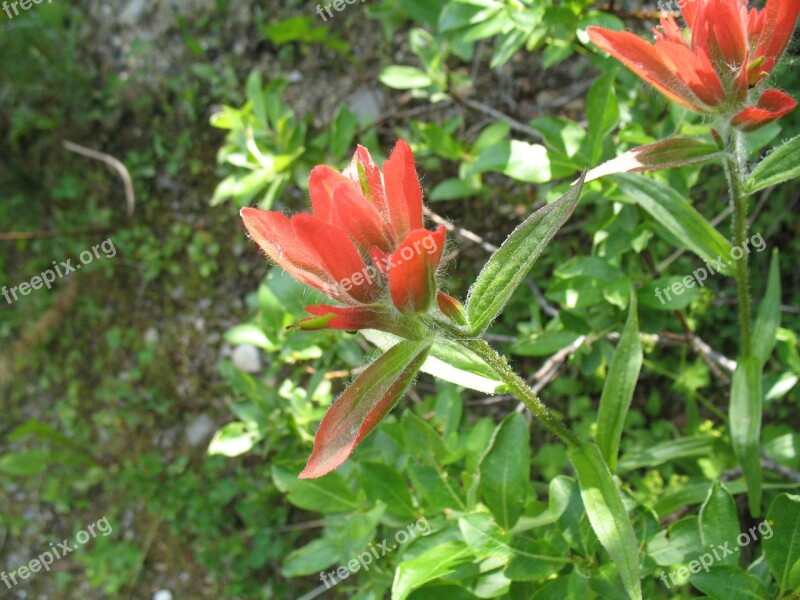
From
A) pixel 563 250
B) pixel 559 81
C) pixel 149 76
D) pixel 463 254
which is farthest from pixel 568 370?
pixel 149 76

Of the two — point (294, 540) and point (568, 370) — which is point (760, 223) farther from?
point (294, 540)

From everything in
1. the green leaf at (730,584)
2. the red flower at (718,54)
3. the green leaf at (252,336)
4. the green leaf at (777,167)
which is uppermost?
the red flower at (718,54)

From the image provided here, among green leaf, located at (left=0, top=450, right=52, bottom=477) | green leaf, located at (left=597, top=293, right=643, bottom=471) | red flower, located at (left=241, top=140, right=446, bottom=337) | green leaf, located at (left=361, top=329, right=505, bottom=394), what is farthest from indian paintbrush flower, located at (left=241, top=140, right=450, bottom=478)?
green leaf, located at (left=0, top=450, right=52, bottom=477)

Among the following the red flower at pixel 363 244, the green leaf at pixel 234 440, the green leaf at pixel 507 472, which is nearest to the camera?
the red flower at pixel 363 244

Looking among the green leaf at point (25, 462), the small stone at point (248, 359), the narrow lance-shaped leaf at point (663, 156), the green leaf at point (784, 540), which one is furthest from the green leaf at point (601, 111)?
the green leaf at point (25, 462)

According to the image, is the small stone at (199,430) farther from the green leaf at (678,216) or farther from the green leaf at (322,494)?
the green leaf at (678,216)

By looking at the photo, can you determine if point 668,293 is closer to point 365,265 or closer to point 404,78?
point 365,265
